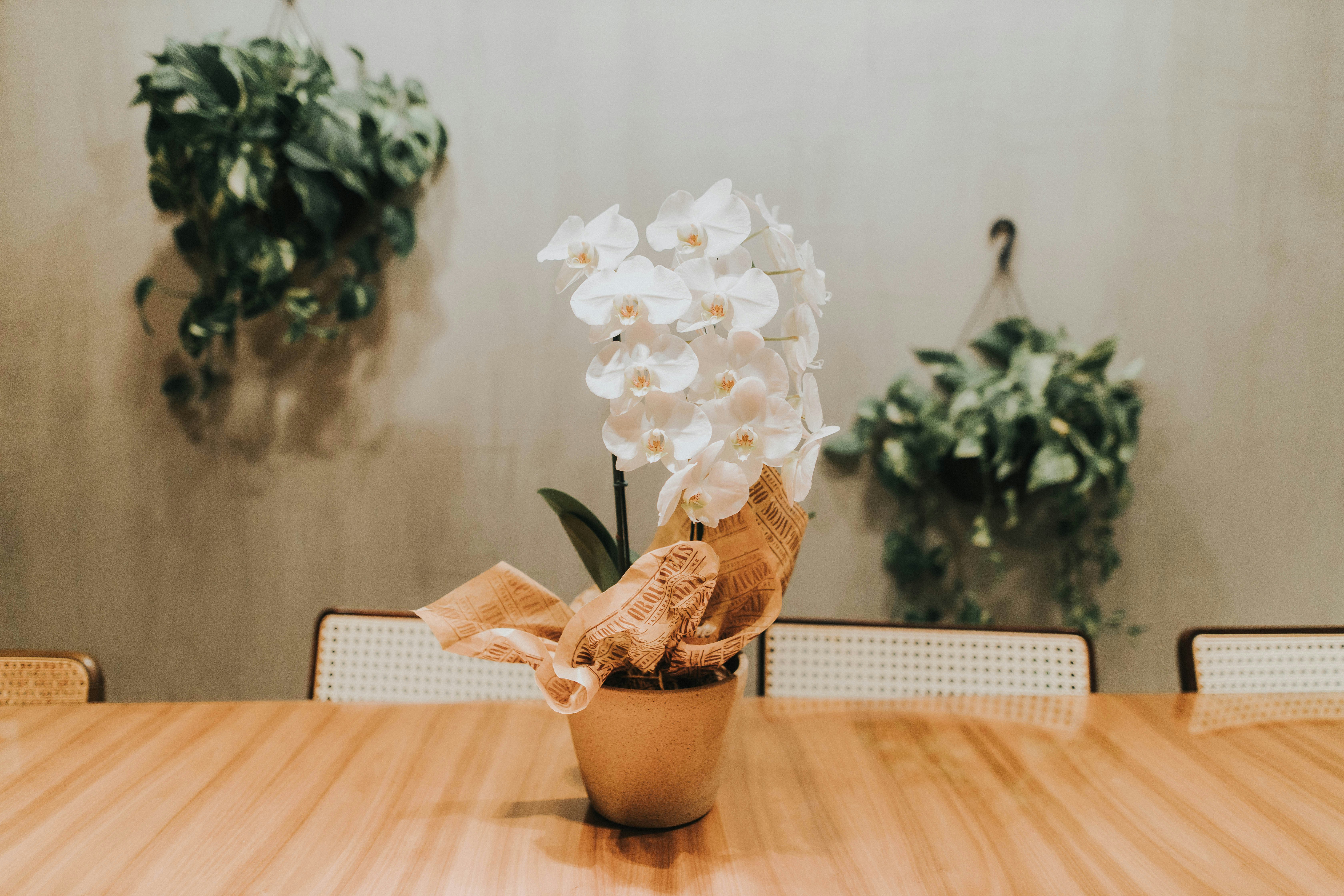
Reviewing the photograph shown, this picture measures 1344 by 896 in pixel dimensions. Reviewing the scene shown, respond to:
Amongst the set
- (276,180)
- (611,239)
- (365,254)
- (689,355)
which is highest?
(276,180)

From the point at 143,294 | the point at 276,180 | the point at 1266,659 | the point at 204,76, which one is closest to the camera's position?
the point at 1266,659

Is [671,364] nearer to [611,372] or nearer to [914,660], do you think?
[611,372]

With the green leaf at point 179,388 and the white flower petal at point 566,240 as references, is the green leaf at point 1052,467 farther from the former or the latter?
the green leaf at point 179,388

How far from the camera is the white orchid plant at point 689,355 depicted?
0.65m

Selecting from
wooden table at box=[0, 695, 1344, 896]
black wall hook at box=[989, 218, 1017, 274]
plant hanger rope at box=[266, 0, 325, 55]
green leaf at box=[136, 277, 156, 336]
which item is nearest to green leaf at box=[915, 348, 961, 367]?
black wall hook at box=[989, 218, 1017, 274]

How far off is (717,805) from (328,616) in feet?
2.46

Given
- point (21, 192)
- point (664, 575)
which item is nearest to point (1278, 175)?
point (664, 575)

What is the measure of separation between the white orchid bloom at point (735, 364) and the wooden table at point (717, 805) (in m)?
0.44

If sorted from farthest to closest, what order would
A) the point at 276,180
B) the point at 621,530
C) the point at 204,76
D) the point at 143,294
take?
1. the point at 143,294
2. the point at 276,180
3. the point at 204,76
4. the point at 621,530

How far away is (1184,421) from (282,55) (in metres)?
2.39

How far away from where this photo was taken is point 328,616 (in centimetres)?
125

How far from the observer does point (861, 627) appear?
1253 millimetres

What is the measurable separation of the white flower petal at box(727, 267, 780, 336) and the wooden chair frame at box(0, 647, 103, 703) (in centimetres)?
104

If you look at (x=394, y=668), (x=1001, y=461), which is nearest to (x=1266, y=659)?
(x=1001, y=461)
